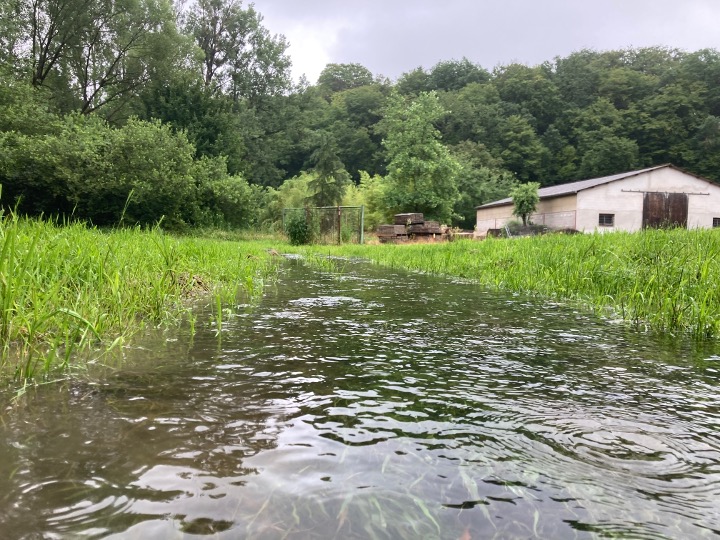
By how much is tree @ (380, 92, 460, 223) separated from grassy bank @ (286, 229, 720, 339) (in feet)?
91.6

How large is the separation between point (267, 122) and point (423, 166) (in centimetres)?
2177

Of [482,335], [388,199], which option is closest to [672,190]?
[388,199]

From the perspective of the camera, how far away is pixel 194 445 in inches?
62.1

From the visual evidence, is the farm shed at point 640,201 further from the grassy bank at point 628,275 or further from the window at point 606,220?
the grassy bank at point 628,275

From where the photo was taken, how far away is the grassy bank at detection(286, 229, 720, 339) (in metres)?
3.85

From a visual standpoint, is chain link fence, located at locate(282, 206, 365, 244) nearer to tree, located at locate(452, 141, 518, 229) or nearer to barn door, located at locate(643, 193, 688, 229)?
barn door, located at locate(643, 193, 688, 229)

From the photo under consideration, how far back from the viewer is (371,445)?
160 cm

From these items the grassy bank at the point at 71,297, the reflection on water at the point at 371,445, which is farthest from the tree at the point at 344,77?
the reflection on water at the point at 371,445

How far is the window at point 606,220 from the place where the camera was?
27234mm

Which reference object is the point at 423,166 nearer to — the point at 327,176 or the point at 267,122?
the point at 327,176

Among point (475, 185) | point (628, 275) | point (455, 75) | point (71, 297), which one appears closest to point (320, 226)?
point (628, 275)

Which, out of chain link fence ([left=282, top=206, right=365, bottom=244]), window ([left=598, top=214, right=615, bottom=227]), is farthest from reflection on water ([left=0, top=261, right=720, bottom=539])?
window ([left=598, top=214, right=615, bottom=227])

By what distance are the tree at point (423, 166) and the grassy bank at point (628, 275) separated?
27918mm

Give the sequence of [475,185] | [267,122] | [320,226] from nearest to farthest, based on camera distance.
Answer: [320,226] < [475,185] < [267,122]
